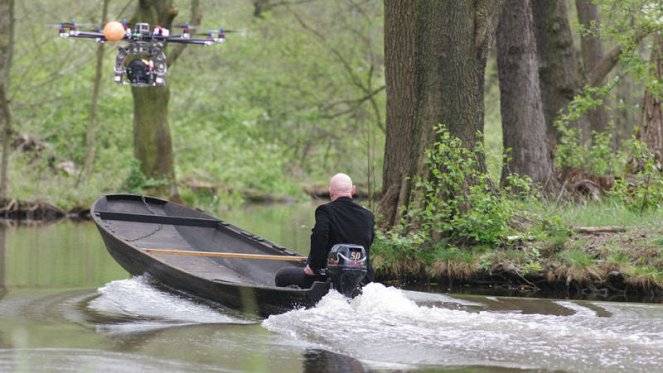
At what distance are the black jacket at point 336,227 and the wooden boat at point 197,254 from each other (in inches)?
16.9

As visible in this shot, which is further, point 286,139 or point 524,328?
point 286,139

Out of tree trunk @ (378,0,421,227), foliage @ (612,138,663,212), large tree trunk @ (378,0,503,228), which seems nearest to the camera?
large tree trunk @ (378,0,503,228)

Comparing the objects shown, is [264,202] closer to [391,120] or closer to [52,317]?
[391,120]

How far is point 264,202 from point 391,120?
22604mm

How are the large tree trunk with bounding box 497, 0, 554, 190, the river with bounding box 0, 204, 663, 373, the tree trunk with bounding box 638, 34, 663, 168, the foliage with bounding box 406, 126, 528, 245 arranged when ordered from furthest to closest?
the large tree trunk with bounding box 497, 0, 554, 190, the tree trunk with bounding box 638, 34, 663, 168, the foliage with bounding box 406, 126, 528, 245, the river with bounding box 0, 204, 663, 373

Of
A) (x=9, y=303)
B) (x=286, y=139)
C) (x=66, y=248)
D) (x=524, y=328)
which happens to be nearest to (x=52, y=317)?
(x=9, y=303)

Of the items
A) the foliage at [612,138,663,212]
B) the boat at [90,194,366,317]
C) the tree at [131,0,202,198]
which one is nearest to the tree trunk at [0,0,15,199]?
the tree at [131,0,202,198]

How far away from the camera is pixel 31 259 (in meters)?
15.1

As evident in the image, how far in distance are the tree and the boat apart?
9488 mm

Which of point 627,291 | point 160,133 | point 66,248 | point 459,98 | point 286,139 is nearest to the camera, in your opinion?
point 627,291

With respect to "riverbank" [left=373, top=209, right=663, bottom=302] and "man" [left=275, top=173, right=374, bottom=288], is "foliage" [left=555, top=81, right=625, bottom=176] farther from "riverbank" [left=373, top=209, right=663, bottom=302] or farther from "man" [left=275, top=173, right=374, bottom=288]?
"man" [left=275, top=173, right=374, bottom=288]

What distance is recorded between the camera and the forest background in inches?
494

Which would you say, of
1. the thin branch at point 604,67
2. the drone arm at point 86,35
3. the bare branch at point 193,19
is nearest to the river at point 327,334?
the drone arm at point 86,35

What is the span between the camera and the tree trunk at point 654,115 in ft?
52.7
